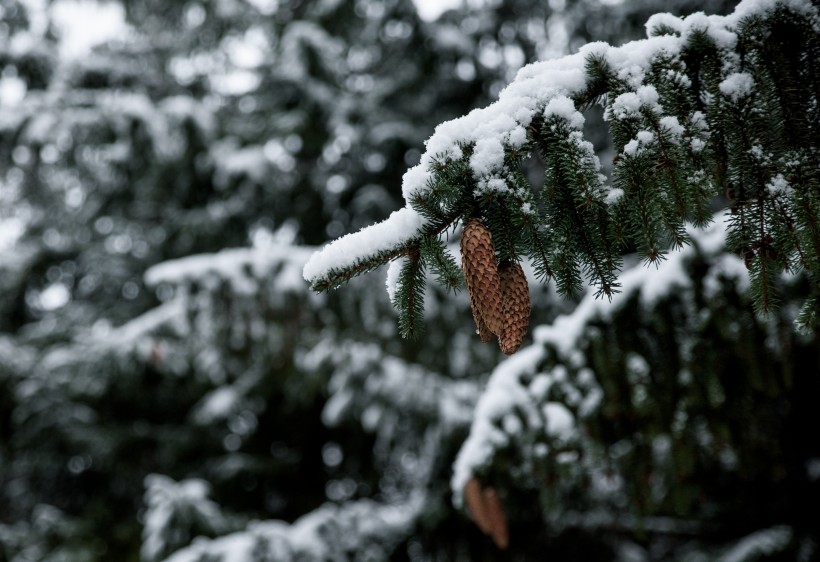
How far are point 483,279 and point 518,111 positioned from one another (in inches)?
14.4

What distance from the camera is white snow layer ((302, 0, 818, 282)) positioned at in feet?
3.92

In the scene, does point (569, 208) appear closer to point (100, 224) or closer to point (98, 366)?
point (98, 366)

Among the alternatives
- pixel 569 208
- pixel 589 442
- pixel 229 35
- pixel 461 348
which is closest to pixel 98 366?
pixel 461 348

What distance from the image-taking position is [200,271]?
3994mm

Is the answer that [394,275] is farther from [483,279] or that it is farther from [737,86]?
[737,86]

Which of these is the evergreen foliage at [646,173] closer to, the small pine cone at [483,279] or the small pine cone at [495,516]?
the small pine cone at [483,279]

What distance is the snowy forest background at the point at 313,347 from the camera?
8.20 feet

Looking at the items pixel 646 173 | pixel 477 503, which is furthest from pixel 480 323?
pixel 477 503

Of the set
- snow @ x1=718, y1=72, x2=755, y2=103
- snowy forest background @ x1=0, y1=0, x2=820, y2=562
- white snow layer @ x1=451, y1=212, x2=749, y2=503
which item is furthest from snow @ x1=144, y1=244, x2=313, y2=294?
snow @ x1=718, y1=72, x2=755, y2=103

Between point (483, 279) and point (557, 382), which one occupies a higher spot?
point (483, 279)

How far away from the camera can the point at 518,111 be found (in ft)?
4.09

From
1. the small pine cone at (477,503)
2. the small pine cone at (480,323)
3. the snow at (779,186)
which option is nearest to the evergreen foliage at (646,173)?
the snow at (779,186)

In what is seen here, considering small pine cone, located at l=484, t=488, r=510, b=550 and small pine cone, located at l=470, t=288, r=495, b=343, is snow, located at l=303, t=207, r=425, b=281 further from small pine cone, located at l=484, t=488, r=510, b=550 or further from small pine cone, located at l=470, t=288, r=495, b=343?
small pine cone, located at l=484, t=488, r=510, b=550

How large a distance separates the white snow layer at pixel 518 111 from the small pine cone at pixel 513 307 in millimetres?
166
